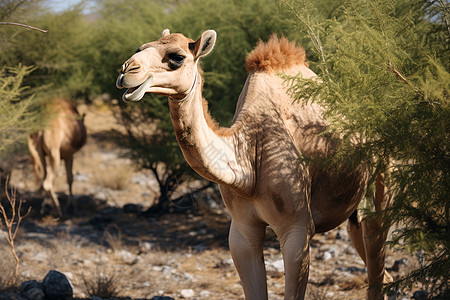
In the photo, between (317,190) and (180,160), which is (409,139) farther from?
(180,160)

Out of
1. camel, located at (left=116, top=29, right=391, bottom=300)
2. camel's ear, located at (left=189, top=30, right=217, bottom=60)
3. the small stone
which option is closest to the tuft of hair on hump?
camel, located at (left=116, top=29, right=391, bottom=300)

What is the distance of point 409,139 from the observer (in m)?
3.36

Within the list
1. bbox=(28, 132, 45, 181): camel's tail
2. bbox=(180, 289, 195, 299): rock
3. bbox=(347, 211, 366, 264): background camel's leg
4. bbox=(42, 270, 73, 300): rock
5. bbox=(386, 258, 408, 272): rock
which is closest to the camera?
bbox=(347, 211, 366, 264): background camel's leg

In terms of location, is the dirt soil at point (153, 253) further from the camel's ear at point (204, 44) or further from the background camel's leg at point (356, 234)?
the camel's ear at point (204, 44)

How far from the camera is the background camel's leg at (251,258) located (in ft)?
13.8

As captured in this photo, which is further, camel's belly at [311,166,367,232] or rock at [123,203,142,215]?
rock at [123,203,142,215]

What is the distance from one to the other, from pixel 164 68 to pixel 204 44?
357 millimetres

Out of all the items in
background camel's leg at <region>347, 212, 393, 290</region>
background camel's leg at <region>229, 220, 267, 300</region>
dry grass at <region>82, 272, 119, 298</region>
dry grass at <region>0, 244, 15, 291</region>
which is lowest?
dry grass at <region>82, 272, 119, 298</region>

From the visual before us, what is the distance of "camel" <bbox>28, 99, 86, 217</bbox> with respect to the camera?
1045cm

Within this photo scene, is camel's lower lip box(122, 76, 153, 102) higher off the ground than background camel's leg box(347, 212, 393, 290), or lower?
higher

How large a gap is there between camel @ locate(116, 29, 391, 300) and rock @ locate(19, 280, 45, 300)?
2.54m

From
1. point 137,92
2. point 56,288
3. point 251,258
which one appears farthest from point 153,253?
point 137,92

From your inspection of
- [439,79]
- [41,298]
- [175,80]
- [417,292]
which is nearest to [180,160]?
[41,298]

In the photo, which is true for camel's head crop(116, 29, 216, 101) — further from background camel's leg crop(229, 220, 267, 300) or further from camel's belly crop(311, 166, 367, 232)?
camel's belly crop(311, 166, 367, 232)
